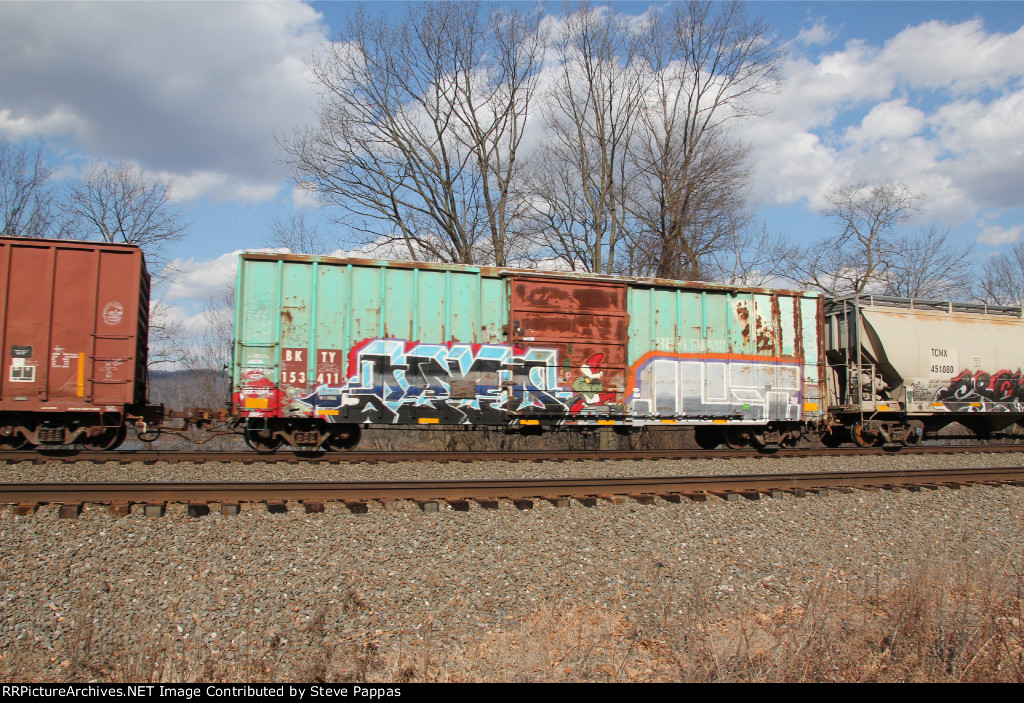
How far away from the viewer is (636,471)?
10.2m

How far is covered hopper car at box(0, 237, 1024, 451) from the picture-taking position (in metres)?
9.70

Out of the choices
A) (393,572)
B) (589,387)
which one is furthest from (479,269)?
(393,572)

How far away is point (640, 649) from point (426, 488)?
359 cm

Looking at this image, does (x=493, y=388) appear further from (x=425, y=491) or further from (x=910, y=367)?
(x=910, y=367)

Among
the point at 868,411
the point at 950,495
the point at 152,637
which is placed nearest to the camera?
the point at 152,637

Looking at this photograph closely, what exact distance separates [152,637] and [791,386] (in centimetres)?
1189

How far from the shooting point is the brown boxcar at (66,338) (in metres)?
9.47

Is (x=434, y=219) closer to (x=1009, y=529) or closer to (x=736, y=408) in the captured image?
(x=736, y=408)

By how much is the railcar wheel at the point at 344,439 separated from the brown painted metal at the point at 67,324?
3.31 meters

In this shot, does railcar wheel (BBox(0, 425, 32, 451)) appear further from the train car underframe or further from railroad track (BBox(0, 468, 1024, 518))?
railroad track (BBox(0, 468, 1024, 518))

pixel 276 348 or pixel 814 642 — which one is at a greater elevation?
pixel 276 348

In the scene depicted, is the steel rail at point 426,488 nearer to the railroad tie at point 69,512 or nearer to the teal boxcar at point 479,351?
the railroad tie at point 69,512

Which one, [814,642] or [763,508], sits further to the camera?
[763,508]

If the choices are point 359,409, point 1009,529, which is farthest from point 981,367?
point 359,409
